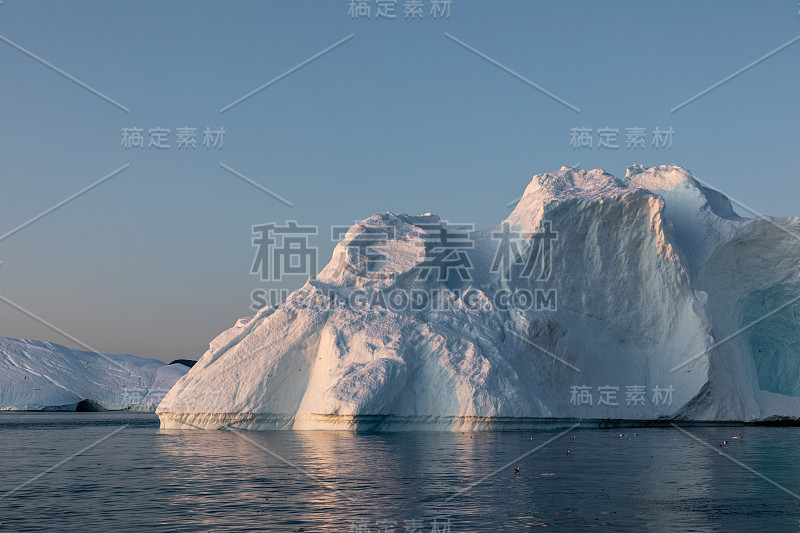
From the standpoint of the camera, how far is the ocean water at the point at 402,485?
43.1 feet

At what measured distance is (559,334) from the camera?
3922cm

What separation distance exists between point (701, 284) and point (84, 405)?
73660mm

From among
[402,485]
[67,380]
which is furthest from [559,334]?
[67,380]

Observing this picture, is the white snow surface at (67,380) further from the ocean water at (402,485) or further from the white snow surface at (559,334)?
the ocean water at (402,485)

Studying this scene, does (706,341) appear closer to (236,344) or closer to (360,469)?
(236,344)

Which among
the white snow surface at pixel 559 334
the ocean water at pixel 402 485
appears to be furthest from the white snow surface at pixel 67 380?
the ocean water at pixel 402 485

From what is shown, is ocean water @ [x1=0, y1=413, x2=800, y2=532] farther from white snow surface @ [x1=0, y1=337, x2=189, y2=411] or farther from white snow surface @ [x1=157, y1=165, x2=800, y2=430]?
white snow surface @ [x1=0, y1=337, x2=189, y2=411]

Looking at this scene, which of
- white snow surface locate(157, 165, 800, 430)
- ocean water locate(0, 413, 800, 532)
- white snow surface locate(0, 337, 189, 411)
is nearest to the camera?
ocean water locate(0, 413, 800, 532)

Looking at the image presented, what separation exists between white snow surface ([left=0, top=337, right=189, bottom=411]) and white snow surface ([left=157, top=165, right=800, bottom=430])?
53116 millimetres

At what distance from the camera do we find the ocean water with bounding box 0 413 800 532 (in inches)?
517

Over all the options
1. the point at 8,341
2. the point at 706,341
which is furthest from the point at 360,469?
the point at 8,341

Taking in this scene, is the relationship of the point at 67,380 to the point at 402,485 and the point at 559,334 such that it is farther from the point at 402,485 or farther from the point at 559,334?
the point at 402,485

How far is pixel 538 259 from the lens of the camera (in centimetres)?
4216

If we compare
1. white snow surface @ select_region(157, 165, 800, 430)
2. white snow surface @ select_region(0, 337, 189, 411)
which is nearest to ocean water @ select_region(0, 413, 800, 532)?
white snow surface @ select_region(157, 165, 800, 430)
